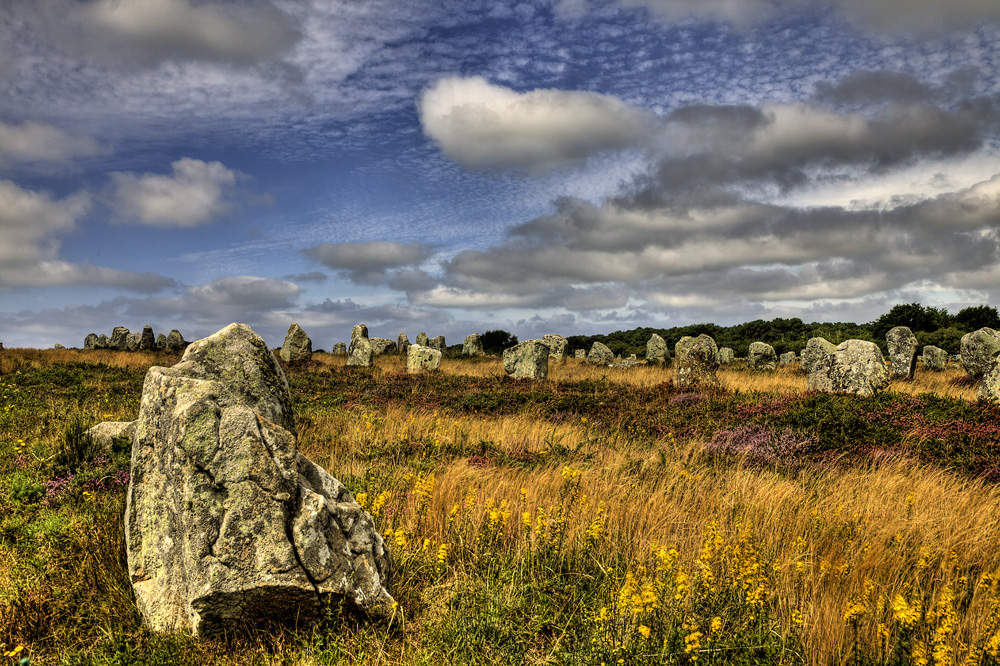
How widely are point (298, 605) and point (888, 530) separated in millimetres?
6039

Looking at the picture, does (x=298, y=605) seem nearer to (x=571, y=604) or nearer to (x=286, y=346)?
(x=571, y=604)

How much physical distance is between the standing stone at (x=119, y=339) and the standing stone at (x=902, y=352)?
1994 inches

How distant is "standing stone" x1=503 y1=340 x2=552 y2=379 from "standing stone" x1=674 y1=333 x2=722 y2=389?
6.07 m

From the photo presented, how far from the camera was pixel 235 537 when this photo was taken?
4.22m

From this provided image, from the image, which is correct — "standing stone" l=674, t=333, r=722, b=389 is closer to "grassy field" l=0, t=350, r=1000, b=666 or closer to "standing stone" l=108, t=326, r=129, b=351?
"grassy field" l=0, t=350, r=1000, b=666

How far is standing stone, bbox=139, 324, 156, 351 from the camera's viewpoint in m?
46.6

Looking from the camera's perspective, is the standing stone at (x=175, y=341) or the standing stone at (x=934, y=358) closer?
the standing stone at (x=934, y=358)

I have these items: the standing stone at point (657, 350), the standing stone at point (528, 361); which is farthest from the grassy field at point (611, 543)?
the standing stone at point (657, 350)

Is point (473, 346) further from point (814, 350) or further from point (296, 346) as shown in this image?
point (814, 350)

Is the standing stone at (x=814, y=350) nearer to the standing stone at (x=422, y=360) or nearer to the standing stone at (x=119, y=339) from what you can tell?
the standing stone at (x=422, y=360)

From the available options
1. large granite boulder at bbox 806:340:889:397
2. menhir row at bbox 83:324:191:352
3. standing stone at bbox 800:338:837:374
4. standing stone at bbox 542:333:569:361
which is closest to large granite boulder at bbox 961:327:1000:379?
standing stone at bbox 800:338:837:374

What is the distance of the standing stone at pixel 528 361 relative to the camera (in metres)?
25.6

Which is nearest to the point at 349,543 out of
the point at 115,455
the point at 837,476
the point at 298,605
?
the point at 298,605

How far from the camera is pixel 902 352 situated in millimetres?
26156
